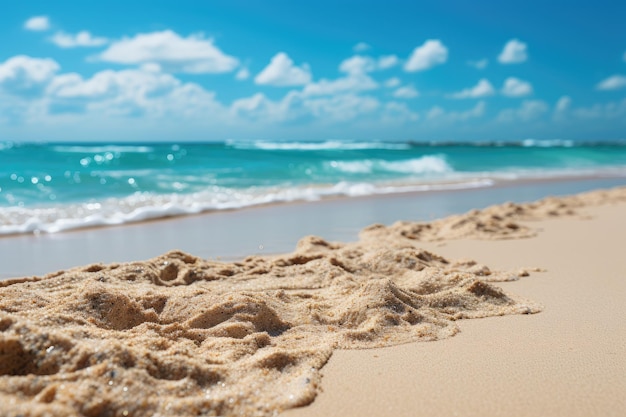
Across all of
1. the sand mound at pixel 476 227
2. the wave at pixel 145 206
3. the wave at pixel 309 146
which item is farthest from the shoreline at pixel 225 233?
the wave at pixel 309 146

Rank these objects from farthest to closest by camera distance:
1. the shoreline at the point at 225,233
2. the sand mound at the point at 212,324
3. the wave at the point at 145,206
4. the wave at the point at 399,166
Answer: the wave at the point at 399,166 → the wave at the point at 145,206 → the shoreline at the point at 225,233 → the sand mound at the point at 212,324

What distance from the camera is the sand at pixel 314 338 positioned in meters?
2.08

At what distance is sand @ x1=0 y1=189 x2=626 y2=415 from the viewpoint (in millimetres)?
2076

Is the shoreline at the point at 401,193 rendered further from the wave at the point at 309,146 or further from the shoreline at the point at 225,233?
the wave at the point at 309,146

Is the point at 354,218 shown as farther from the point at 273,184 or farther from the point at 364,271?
the point at 273,184

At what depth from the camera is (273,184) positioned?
43.0 feet

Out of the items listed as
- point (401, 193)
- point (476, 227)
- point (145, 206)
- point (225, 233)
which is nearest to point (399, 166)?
point (401, 193)

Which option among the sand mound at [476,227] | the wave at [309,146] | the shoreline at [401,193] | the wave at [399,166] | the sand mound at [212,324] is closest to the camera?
the sand mound at [212,324]

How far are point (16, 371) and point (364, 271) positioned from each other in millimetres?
2517

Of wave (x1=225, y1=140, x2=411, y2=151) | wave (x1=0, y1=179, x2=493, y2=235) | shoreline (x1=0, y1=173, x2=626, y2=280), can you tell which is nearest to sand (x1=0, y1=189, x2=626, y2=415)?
shoreline (x1=0, y1=173, x2=626, y2=280)

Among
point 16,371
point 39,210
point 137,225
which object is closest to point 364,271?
point 16,371

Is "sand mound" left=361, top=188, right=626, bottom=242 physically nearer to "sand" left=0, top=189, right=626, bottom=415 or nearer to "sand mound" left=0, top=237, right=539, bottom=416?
"sand" left=0, top=189, right=626, bottom=415

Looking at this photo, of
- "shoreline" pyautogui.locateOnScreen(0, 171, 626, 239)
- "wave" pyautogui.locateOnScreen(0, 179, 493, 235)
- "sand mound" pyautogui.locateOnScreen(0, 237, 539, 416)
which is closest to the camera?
"sand mound" pyautogui.locateOnScreen(0, 237, 539, 416)

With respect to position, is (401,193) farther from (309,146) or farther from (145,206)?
(309,146)
